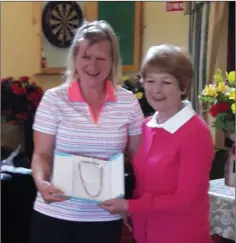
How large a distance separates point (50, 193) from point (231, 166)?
32.4 inches

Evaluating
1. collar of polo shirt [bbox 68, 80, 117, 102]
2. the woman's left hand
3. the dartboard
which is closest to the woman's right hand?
the woman's left hand

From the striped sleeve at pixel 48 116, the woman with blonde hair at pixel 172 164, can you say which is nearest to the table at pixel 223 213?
the woman with blonde hair at pixel 172 164

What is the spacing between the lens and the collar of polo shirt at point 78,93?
1501mm

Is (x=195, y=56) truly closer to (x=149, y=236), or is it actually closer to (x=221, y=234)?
(x=221, y=234)

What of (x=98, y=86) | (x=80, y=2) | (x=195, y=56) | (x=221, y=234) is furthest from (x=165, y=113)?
(x=80, y=2)

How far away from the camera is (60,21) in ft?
12.5

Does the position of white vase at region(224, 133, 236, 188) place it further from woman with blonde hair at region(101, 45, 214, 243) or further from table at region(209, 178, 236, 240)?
woman with blonde hair at region(101, 45, 214, 243)

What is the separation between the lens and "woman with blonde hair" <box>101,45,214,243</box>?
53.9 inches

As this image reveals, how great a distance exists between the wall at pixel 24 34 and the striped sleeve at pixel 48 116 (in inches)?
88.7

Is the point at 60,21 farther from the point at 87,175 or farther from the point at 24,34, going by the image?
the point at 87,175

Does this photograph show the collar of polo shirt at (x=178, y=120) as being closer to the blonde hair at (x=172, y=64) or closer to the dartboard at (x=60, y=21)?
the blonde hair at (x=172, y=64)

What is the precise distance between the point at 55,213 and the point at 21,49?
2435mm

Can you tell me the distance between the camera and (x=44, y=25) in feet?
12.4

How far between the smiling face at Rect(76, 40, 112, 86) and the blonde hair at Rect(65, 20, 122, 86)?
0.01 metres
